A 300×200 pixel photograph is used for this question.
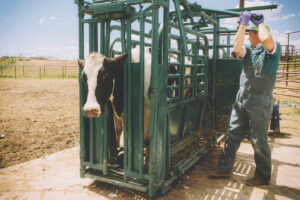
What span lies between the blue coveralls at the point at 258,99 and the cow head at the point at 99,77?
5.59 ft

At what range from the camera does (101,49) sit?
314cm

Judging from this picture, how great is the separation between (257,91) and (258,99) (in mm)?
106

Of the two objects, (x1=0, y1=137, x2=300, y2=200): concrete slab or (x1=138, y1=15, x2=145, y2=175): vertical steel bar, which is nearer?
(x1=138, y1=15, x2=145, y2=175): vertical steel bar

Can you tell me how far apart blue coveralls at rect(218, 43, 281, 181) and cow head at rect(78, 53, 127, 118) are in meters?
1.70

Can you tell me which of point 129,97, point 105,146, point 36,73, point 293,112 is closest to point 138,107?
point 129,97

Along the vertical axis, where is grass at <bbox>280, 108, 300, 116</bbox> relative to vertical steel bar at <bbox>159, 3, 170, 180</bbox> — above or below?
below

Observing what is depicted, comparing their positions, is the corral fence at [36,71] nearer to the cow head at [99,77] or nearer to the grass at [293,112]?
the grass at [293,112]

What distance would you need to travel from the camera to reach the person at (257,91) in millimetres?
3026

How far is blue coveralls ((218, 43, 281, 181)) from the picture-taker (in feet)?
10.2

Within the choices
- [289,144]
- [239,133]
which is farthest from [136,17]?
[289,144]

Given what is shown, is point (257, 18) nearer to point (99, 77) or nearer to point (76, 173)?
point (99, 77)

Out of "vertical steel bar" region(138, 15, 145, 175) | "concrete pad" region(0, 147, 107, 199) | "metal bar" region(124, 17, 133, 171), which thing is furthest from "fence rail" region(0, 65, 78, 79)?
"vertical steel bar" region(138, 15, 145, 175)

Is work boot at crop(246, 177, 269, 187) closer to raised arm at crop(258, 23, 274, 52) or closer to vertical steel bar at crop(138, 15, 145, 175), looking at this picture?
vertical steel bar at crop(138, 15, 145, 175)

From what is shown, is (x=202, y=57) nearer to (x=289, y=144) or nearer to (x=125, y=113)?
(x=125, y=113)
